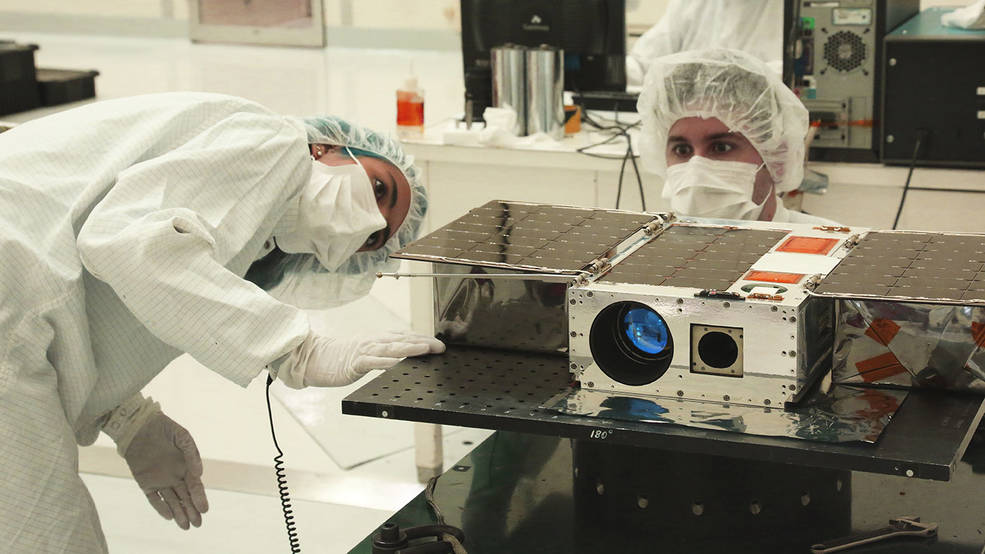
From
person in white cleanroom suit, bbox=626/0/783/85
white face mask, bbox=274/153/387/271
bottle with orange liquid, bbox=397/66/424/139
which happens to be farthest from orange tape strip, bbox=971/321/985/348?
person in white cleanroom suit, bbox=626/0/783/85

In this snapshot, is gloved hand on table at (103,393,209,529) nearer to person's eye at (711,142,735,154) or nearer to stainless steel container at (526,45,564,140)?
person's eye at (711,142,735,154)

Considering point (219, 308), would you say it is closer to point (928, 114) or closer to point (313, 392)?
point (928, 114)

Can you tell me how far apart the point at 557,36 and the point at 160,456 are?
1.71m

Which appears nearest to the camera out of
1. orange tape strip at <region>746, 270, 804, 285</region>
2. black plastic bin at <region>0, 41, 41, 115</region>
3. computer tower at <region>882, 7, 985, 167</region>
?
orange tape strip at <region>746, 270, 804, 285</region>

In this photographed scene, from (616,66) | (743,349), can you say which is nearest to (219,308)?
(743,349)

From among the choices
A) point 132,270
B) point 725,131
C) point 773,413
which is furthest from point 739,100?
point 132,270

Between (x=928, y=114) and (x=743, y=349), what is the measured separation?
161cm

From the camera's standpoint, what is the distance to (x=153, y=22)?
8.59m

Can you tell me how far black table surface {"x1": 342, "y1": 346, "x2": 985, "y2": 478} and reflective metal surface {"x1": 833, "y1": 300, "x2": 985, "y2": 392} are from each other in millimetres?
22

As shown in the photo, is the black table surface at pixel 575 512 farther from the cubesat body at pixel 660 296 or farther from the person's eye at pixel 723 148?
the person's eye at pixel 723 148

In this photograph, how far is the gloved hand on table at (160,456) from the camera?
1.60 metres

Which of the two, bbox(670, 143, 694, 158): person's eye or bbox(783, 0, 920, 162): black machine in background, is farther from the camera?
bbox(783, 0, 920, 162): black machine in background

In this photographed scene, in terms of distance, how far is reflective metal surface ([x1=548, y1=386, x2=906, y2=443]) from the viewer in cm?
98

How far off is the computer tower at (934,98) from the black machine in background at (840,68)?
0.04 meters
